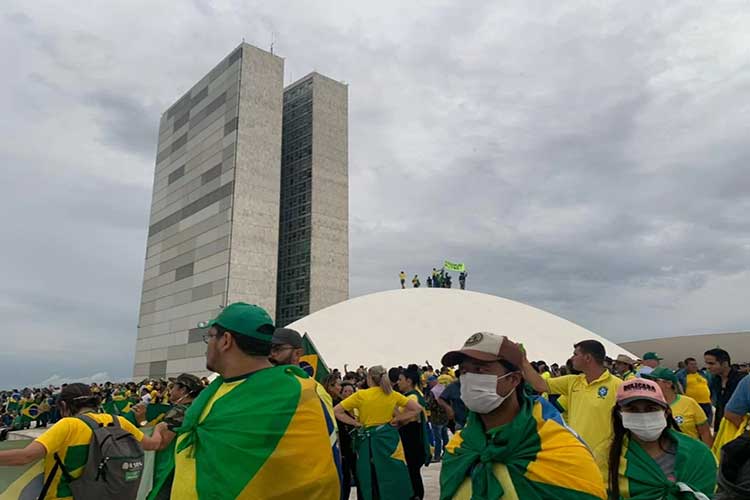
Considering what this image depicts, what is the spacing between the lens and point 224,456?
240 cm

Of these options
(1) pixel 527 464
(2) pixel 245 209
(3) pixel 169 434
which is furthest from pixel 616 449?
(2) pixel 245 209

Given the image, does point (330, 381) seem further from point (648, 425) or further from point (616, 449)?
point (648, 425)

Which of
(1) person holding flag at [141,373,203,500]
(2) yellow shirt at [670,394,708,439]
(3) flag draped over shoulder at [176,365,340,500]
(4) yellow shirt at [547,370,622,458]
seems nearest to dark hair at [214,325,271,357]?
(3) flag draped over shoulder at [176,365,340,500]

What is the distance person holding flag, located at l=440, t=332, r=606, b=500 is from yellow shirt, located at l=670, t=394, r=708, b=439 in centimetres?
298

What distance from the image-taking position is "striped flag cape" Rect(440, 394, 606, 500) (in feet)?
6.98

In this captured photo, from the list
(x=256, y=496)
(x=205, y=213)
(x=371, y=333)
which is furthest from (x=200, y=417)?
(x=205, y=213)

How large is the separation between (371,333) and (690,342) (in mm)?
28115

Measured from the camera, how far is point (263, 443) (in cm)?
239

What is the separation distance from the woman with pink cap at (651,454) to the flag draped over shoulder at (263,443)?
1.41 metres

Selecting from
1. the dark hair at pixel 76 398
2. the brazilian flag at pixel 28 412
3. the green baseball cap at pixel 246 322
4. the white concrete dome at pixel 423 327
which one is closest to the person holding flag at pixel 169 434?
the dark hair at pixel 76 398

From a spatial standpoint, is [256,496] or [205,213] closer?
[256,496]

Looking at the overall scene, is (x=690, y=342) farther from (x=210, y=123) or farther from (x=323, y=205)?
(x=210, y=123)

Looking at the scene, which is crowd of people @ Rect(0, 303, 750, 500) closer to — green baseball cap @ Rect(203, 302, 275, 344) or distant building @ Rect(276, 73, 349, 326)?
green baseball cap @ Rect(203, 302, 275, 344)

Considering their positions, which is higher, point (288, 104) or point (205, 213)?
point (288, 104)
